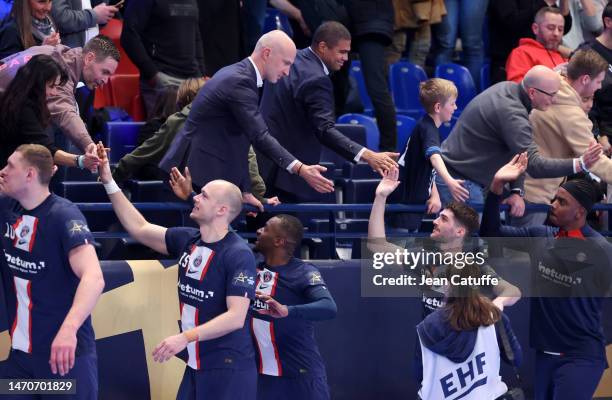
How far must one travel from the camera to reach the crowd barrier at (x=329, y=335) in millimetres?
8656

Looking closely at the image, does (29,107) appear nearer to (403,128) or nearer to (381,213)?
(381,213)

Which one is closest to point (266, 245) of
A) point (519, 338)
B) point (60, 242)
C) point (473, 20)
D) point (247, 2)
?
point (60, 242)

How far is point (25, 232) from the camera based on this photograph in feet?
23.1

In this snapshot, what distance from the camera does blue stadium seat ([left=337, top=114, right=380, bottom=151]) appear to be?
11.9m

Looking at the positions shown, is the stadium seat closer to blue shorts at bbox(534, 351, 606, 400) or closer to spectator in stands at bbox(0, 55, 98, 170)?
spectator in stands at bbox(0, 55, 98, 170)

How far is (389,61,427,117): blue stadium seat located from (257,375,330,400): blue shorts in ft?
17.1

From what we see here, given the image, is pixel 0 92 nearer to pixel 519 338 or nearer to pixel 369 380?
pixel 369 380

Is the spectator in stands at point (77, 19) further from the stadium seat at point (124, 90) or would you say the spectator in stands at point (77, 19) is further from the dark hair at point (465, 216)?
the dark hair at point (465, 216)

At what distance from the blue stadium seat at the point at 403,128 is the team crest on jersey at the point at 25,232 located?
5658 mm

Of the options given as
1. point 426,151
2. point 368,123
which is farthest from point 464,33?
point 426,151

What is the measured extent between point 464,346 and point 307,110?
87.0 inches

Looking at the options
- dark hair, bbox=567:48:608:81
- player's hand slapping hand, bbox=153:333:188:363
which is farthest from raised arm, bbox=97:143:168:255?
dark hair, bbox=567:48:608:81

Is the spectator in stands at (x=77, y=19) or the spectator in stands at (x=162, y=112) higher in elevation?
the spectator in stands at (x=77, y=19)

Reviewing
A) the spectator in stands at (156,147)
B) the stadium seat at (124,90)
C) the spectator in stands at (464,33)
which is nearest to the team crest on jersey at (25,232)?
the spectator in stands at (156,147)
